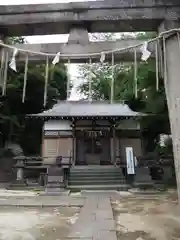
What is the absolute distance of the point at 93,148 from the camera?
1831cm

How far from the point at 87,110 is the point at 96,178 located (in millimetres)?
5264

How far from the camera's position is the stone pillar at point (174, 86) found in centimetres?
404

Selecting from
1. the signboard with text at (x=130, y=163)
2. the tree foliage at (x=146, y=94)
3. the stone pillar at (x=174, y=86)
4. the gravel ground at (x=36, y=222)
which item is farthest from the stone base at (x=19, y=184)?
the stone pillar at (x=174, y=86)

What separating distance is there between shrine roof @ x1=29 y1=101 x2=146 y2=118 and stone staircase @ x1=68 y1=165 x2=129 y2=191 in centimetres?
313

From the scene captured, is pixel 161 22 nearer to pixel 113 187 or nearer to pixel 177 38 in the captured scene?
pixel 177 38

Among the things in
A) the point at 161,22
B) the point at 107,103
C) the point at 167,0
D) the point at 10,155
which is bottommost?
the point at 10,155

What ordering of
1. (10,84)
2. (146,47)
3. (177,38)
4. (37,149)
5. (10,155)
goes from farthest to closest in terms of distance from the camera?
(37,149), (10,155), (10,84), (146,47), (177,38)

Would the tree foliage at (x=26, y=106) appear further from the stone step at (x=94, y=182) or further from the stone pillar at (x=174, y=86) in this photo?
the stone pillar at (x=174, y=86)

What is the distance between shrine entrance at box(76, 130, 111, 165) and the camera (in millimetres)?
18078

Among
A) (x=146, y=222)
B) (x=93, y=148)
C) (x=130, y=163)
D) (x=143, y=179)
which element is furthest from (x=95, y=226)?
(x=93, y=148)

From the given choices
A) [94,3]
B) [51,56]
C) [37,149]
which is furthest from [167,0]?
[37,149]

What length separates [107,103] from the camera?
20938 mm

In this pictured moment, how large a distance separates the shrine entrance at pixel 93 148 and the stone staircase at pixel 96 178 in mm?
1739

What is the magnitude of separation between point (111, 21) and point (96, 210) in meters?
4.96
